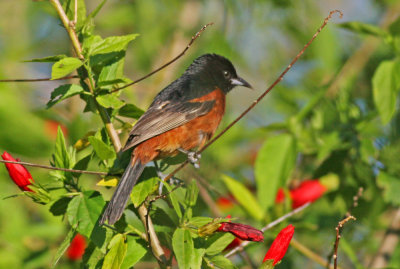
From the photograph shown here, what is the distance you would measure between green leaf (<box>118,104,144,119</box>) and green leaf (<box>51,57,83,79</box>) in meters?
0.39

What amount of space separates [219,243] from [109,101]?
837 millimetres

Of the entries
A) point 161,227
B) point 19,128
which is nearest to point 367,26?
point 161,227

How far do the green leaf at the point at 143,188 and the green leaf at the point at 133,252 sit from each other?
20cm

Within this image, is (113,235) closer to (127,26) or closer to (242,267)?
(242,267)

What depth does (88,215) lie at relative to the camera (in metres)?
2.65

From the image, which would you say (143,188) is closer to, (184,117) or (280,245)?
(280,245)

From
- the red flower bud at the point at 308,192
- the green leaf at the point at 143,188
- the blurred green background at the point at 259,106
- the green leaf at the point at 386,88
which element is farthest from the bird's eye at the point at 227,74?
the green leaf at the point at 143,188


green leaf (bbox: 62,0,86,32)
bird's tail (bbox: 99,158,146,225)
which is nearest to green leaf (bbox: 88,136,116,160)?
bird's tail (bbox: 99,158,146,225)

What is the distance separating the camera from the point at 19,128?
353 cm

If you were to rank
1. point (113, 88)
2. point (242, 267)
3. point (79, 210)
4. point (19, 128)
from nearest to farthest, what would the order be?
point (79, 210) < point (113, 88) < point (19, 128) < point (242, 267)

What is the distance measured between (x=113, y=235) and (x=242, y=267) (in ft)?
5.80

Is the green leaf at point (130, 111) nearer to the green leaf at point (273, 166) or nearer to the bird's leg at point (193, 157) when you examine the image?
the bird's leg at point (193, 157)

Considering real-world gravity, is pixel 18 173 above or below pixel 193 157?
above

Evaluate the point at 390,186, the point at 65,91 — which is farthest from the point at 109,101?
the point at 390,186
